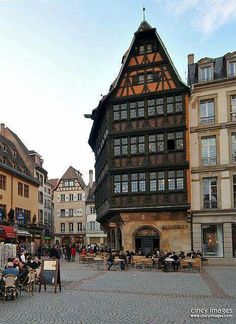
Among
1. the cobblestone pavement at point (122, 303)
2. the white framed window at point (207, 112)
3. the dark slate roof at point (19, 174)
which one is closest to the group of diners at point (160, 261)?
the cobblestone pavement at point (122, 303)

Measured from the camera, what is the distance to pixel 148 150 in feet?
115

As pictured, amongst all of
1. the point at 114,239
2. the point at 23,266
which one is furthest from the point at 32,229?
the point at 23,266

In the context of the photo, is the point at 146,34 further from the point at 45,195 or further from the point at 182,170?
the point at 45,195

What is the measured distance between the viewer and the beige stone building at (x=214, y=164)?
33531 millimetres

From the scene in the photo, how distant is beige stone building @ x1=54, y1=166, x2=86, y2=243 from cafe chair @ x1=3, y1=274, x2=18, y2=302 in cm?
7215

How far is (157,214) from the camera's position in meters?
34.6

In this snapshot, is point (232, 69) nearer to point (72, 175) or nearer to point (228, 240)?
point (228, 240)

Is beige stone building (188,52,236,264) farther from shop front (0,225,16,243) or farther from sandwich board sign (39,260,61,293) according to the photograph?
sandwich board sign (39,260,61,293)

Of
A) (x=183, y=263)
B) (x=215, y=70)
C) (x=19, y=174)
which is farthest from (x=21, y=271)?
(x=19, y=174)

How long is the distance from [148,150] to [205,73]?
7.48 m

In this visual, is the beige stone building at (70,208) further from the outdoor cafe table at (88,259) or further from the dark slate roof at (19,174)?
the outdoor cafe table at (88,259)

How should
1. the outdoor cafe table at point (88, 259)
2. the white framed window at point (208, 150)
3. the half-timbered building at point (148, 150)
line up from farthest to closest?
1. the white framed window at point (208, 150)
2. the half-timbered building at point (148, 150)
3. the outdoor cafe table at point (88, 259)

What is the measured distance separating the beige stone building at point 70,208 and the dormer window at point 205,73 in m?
55.0

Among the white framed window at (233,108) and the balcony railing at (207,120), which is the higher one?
the white framed window at (233,108)
